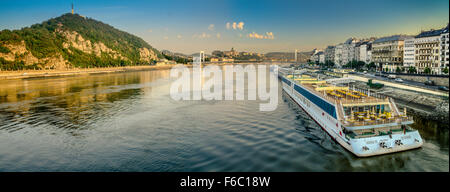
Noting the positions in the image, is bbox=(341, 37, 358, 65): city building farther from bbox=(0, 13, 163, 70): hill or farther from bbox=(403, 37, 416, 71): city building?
bbox=(0, 13, 163, 70): hill

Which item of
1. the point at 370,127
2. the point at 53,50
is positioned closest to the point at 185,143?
the point at 370,127

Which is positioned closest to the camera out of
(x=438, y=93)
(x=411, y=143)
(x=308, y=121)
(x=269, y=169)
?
(x=269, y=169)

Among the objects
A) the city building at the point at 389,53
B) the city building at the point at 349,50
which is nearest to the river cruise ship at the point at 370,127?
the city building at the point at 389,53

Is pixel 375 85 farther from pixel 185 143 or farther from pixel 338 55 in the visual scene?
pixel 338 55

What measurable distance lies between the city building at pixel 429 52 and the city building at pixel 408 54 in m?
1.99

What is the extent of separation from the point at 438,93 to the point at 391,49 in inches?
1432

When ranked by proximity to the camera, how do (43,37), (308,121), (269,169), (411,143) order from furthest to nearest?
(43,37) < (308,121) < (411,143) < (269,169)

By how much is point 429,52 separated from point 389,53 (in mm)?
13689

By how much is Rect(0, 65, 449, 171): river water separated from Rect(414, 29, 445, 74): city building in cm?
2686

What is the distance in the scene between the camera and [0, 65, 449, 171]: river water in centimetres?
1163
